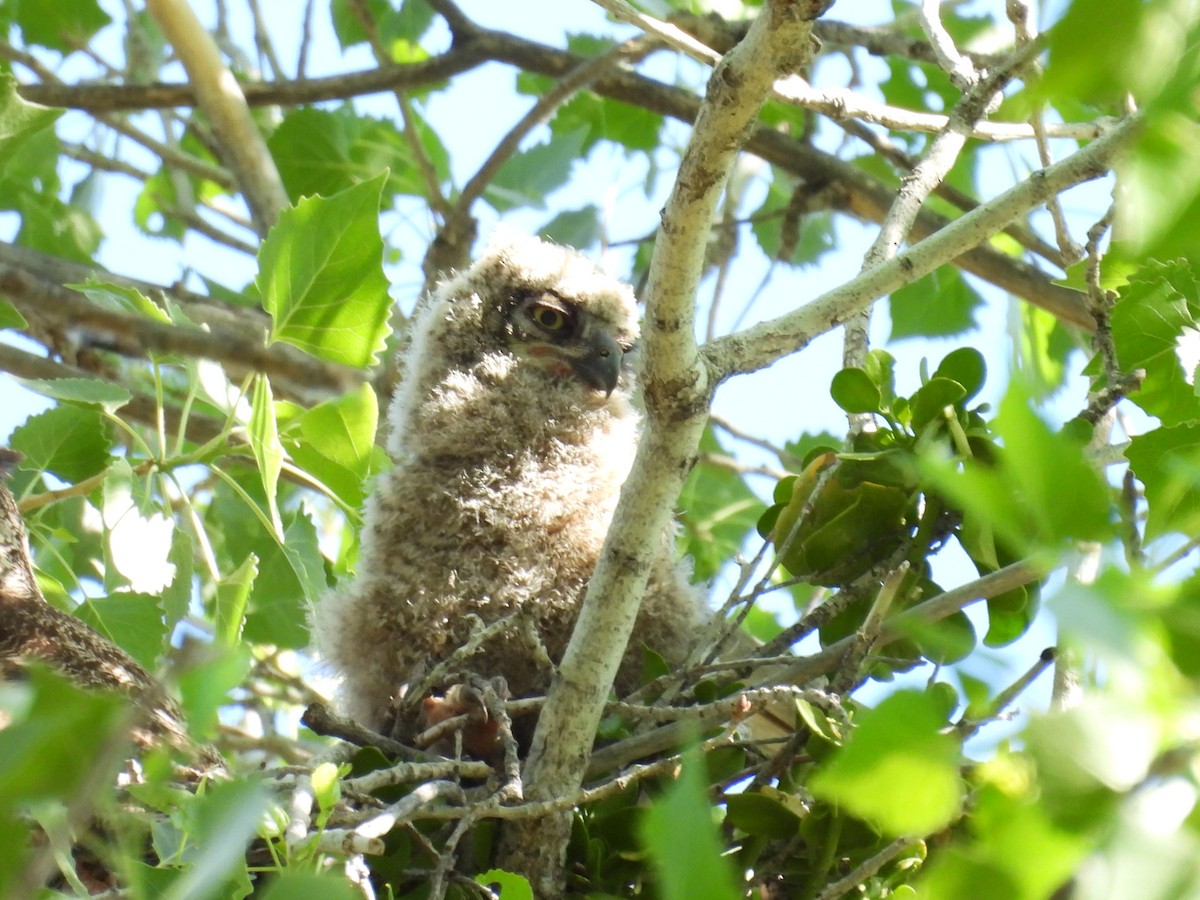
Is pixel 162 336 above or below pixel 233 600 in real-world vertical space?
below

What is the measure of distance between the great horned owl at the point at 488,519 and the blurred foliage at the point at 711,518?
0.12 meters

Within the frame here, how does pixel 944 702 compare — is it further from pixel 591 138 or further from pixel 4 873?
pixel 591 138

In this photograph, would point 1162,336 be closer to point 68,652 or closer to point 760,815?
point 760,815

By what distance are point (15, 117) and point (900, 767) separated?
2.40m

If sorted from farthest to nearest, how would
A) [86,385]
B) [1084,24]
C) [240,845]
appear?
[86,385], [240,845], [1084,24]

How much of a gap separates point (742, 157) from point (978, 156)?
2.59ft

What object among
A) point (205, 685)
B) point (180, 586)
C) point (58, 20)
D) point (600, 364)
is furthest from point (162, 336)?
point (58, 20)

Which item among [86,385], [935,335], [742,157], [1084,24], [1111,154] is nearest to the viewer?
[1084,24]

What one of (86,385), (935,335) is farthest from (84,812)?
(935,335)

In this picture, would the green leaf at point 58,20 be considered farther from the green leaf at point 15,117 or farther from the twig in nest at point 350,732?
the twig in nest at point 350,732

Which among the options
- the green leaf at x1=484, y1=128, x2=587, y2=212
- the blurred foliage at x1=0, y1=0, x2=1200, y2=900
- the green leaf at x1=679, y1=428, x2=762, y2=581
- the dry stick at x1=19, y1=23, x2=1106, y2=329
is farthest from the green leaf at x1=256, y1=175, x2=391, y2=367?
the green leaf at x1=484, y1=128, x2=587, y2=212

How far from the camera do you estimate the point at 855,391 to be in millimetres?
2137

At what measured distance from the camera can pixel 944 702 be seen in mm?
1853

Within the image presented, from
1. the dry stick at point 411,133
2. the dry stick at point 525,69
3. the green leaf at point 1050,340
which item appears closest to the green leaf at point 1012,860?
the dry stick at point 525,69
